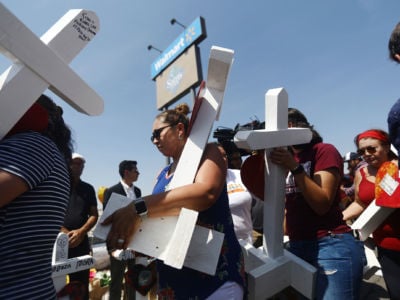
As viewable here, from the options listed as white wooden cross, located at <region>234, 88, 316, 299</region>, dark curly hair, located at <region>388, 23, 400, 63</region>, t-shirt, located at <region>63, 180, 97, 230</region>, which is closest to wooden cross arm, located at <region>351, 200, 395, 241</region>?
white wooden cross, located at <region>234, 88, 316, 299</region>

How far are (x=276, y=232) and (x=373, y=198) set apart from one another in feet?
3.92

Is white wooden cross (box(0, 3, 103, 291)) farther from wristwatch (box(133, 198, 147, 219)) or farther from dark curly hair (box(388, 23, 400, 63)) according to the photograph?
dark curly hair (box(388, 23, 400, 63))

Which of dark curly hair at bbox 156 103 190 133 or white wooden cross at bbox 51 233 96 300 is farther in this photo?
white wooden cross at bbox 51 233 96 300

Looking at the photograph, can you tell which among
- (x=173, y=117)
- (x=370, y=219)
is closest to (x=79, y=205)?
(x=173, y=117)

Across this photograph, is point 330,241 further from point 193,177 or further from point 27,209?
point 27,209

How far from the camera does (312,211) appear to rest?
154 centimetres

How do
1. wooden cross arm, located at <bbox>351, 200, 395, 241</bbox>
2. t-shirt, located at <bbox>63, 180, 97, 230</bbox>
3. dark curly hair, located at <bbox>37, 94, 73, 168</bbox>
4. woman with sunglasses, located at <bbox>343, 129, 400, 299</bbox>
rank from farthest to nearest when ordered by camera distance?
t-shirt, located at <bbox>63, 180, 97, 230</bbox> < woman with sunglasses, located at <bbox>343, 129, 400, 299</bbox> < wooden cross arm, located at <bbox>351, 200, 395, 241</bbox> < dark curly hair, located at <bbox>37, 94, 73, 168</bbox>

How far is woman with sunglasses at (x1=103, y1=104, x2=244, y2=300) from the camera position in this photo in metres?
0.99

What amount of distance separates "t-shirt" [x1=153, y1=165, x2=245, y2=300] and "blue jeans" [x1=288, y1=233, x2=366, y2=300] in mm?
433

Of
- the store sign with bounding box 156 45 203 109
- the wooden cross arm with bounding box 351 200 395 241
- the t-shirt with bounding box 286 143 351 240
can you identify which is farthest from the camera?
the store sign with bounding box 156 45 203 109

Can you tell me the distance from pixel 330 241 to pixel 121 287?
303cm

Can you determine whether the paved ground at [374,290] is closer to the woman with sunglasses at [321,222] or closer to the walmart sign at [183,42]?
the woman with sunglasses at [321,222]

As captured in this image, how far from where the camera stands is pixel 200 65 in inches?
388

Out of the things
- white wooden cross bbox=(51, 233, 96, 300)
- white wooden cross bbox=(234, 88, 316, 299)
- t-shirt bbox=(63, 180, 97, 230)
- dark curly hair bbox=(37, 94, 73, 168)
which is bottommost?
t-shirt bbox=(63, 180, 97, 230)
